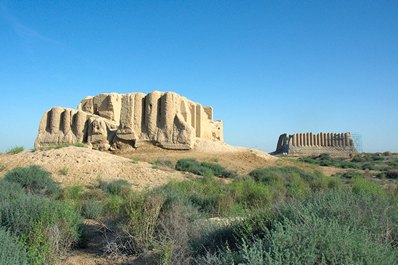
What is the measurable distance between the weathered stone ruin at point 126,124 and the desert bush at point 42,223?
1689cm

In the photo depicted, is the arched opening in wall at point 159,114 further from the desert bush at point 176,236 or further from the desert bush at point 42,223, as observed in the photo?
the desert bush at point 42,223

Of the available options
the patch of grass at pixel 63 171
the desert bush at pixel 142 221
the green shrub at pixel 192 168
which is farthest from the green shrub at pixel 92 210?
the green shrub at pixel 192 168

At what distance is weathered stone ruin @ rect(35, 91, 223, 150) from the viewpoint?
894 inches

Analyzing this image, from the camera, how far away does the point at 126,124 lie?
909 inches

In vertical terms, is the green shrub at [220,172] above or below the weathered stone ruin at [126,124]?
below

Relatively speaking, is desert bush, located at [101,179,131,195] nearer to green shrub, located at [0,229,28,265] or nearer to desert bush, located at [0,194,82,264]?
desert bush, located at [0,194,82,264]

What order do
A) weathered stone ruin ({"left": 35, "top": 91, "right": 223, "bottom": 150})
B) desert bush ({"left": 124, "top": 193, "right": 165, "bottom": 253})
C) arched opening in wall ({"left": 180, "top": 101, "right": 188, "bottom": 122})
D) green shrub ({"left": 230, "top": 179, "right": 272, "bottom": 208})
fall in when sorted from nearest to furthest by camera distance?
desert bush ({"left": 124, "top": 193, "right": 165, "bottom": 253}) < green shrub ({"left": 230, "top": 179, "right": 272, "bottom": 208}) < weathered stone ruin ({"left": 35, "top": 91, "right": 223, "bottom": 150}) < arched opening in wall ({"left": 180, "top": 101, "right": 188, "bottom": 122})

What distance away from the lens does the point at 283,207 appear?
440 cm

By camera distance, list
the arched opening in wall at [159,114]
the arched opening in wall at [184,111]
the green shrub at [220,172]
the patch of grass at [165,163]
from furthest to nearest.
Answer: the arched opening in wall at [184,111]
the arched opening in wall at [159,114]
the patch of grass at [165,163]
the green shrub at [220,172]

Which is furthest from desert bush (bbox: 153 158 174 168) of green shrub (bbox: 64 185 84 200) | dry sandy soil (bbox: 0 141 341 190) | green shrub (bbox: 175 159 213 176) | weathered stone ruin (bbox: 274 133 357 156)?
weathered stone ruin (bbox: 274 133 357 156)

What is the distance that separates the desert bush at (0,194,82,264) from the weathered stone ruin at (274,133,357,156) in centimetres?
4285

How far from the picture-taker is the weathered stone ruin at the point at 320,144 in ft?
148

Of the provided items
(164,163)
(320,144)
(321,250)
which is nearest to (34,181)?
(164,163)

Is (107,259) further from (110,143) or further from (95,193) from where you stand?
(110,143)
